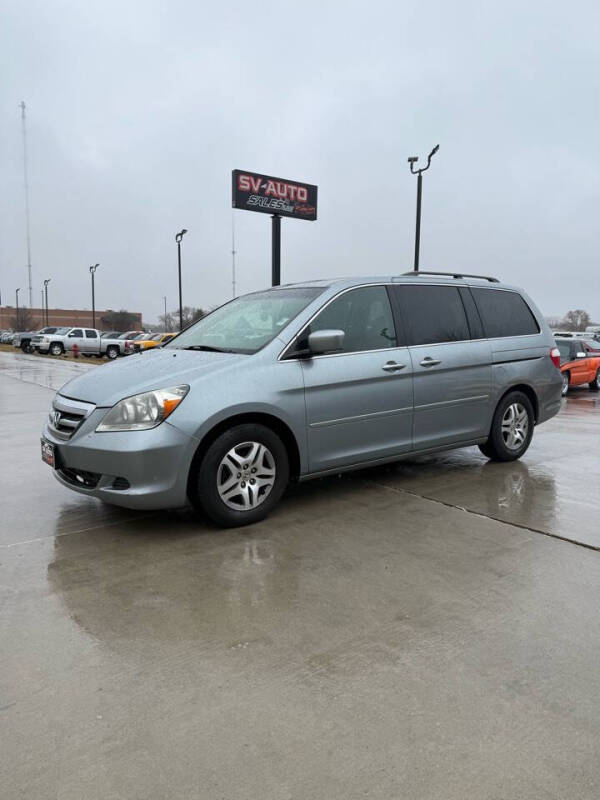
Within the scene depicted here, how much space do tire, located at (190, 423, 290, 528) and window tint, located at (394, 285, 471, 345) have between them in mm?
1676

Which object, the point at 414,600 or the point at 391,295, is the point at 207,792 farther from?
the point at 391,295

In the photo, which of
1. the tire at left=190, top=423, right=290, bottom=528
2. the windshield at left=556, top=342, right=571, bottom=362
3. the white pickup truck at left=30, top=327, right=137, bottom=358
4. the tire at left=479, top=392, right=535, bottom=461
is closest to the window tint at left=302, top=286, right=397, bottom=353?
the tire at left=190, top=423, right=290, bottom=528

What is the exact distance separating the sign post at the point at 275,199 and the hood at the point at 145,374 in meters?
18.7

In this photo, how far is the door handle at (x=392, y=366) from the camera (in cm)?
484

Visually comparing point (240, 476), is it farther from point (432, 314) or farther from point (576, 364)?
point (576, 364)

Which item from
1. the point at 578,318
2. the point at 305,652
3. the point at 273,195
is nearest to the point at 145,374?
the point at 305,652

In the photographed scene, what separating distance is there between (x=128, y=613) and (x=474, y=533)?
229 cm

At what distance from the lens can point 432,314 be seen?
17.7ft

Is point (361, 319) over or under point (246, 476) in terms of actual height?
over

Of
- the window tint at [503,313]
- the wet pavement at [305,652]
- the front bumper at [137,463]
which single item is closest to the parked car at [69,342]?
the window tint at [503,313]

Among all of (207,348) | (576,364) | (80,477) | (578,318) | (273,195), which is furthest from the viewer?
(578,318)

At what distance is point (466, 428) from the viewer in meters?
5.57

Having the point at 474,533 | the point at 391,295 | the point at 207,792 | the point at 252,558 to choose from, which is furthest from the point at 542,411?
the point at 207,792

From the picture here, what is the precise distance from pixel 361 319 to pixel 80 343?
3342cm
